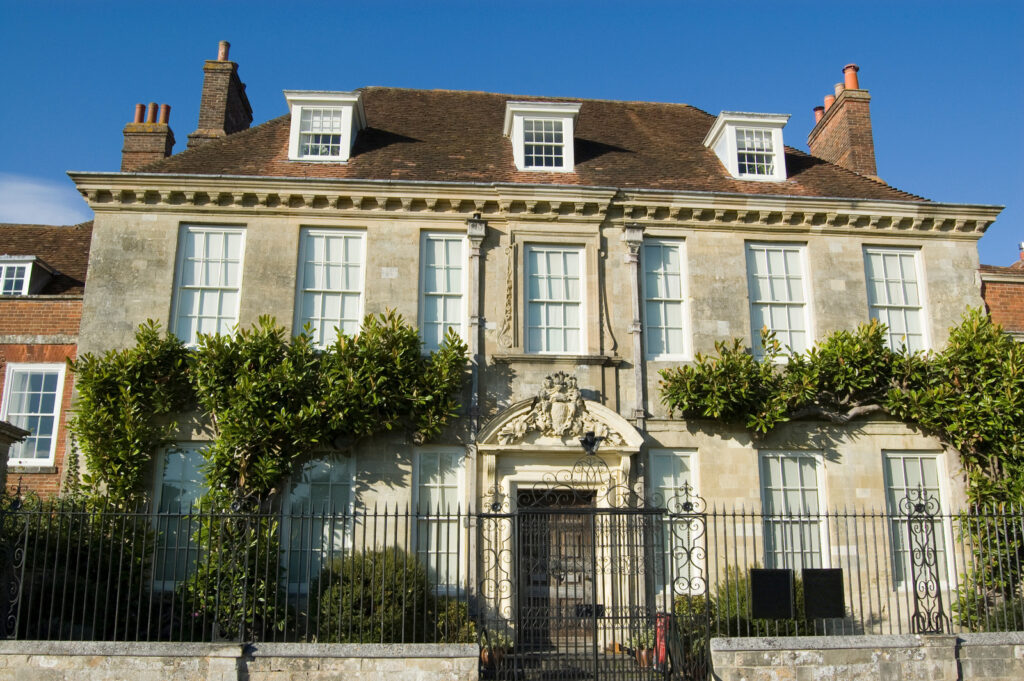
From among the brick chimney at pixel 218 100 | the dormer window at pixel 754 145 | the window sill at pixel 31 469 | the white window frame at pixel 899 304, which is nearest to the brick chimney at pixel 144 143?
the brick chimney at pixel 218 100

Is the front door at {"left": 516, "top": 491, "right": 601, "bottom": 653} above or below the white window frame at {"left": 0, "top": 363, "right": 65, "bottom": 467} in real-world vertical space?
below

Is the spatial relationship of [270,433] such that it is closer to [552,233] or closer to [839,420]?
[552,233]

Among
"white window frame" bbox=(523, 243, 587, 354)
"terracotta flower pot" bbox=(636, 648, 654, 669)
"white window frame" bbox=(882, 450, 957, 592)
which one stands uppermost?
"white window frame" bbox=(523, 243, 587, 354)

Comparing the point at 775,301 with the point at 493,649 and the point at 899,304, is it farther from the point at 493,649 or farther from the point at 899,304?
the point at 493,649

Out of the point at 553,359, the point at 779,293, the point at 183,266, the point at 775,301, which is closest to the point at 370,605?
the point at 553,359

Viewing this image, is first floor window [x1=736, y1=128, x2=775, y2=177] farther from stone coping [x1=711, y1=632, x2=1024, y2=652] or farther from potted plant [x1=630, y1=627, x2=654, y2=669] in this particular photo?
stone coping [x1=711, y1=632, x2=1024, y2=652]

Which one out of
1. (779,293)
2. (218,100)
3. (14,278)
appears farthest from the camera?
(218,100)

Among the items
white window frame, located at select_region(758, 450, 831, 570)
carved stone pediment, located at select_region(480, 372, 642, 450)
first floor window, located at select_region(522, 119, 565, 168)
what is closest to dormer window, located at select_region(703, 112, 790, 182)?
first floor window, located at select_region(522, 119, 565, 168)

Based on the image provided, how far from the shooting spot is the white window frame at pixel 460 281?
15031mm

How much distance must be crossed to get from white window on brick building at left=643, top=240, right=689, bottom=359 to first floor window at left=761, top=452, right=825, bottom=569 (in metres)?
2.44

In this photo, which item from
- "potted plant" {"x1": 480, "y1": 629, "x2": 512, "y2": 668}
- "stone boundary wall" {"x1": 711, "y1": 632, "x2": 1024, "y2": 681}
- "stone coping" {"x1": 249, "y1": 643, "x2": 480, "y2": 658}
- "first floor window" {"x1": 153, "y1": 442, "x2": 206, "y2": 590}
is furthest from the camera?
"first floor window" {"x1": 153, "y1": 442, "x2": 206, "y2": 590}

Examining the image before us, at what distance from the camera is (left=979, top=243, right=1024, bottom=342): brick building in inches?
635

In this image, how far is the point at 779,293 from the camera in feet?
51.9

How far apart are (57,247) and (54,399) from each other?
527 cm
